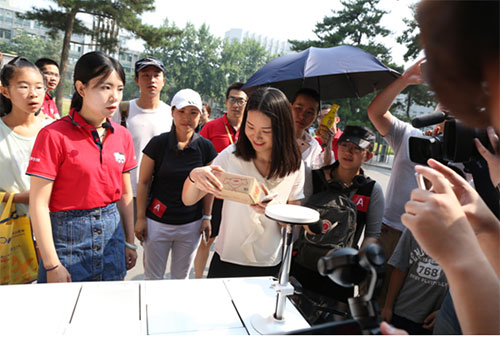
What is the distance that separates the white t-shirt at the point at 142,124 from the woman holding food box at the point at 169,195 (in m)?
0.50

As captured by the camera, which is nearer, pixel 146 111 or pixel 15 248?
pixel 15 248

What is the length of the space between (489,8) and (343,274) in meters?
0.50

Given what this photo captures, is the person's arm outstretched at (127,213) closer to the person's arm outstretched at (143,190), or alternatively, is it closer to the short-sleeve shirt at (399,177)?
the person's arm outstretched at (143,190)

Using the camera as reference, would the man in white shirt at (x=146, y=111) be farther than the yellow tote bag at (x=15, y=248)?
Yes

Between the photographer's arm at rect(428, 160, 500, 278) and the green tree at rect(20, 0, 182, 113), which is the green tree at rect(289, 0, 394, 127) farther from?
the photographer's arm at rect(428, 160, 500, 278)

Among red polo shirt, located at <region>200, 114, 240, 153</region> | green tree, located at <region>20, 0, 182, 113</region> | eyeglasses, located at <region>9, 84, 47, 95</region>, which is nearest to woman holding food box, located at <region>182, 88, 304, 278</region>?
eyeglasses, located at <region>9, 84, 47, 95</region>

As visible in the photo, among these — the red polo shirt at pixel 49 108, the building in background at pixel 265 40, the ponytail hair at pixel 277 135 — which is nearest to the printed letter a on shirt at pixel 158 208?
the ponytail hair at pixel 277 135

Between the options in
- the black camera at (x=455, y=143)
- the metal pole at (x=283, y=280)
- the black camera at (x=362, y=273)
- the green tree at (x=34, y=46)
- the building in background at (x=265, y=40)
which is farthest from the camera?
the building in background at (x=265, y=40)

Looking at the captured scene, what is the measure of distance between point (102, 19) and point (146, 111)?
537 inches

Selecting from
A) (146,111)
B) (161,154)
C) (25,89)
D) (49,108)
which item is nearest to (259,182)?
(161,154)

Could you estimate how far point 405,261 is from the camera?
1.95 metres

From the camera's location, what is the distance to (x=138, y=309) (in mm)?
1178

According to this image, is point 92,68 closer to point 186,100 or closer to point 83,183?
point 83,183

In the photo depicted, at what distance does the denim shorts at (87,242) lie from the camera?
158 cm
